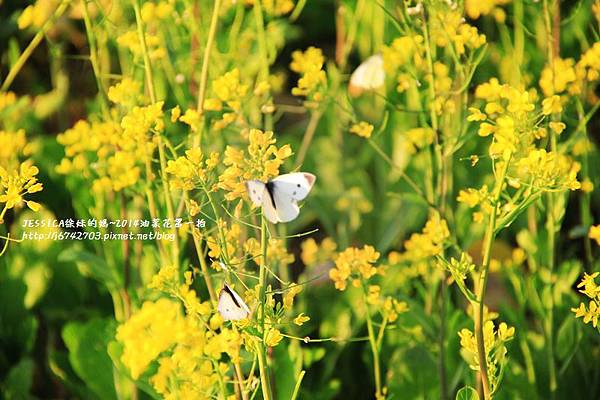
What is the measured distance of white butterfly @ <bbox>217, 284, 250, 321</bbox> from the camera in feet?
3.73

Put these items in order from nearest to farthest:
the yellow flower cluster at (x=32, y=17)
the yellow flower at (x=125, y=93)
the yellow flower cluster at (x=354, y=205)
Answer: the yellow flower at (x=125, y=93) → the yellow flower cluster at (x=32, y=17) → the yellow flower cluster at (x=354, y=205)

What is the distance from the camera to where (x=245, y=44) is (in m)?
2.30

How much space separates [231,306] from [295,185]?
178mm

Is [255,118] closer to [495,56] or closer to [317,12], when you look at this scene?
[495,56]

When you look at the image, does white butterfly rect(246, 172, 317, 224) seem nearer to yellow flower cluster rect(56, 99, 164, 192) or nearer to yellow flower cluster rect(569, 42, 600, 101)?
yellow flower cluster rect(56, 99, 164, 192)

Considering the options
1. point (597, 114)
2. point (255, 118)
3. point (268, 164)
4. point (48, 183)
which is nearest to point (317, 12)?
point (597, 114)

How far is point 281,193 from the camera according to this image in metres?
1.12

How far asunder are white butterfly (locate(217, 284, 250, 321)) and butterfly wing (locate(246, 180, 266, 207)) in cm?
12

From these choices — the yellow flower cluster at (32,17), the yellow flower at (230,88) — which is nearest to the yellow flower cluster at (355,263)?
the yellow flower at (230,88)

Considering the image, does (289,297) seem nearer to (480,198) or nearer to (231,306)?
(231,306)

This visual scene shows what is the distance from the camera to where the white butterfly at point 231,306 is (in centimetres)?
114

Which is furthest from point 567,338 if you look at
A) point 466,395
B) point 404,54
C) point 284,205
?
point 284,205

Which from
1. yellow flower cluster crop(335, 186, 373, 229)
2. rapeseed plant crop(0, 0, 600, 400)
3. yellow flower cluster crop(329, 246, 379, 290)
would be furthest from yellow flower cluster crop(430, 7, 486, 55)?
yellow flower cluster crop(335, 186, 373, 229)

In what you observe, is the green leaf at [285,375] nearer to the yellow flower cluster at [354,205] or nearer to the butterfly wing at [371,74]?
the butterfly wing at [371,74]
